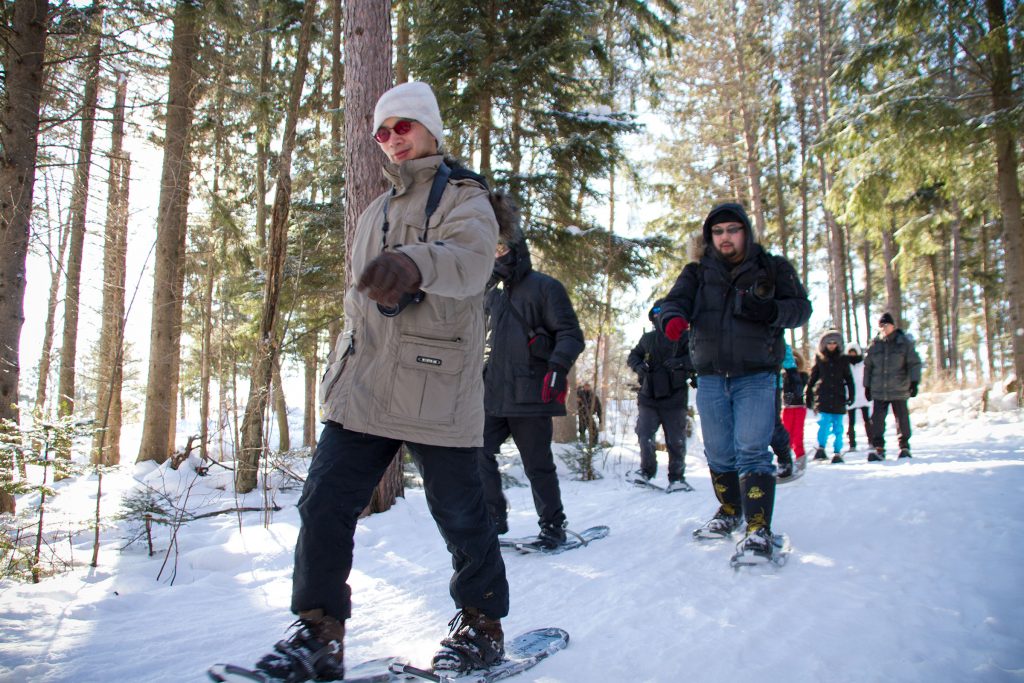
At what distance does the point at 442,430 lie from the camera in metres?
1.98

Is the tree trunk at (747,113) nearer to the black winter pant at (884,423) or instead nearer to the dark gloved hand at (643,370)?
the black winter pant at (884,423)

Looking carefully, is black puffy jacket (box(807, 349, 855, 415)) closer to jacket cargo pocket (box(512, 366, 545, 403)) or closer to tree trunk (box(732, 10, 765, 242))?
jacket cargo pocket (box(512, 366, 545, 403))

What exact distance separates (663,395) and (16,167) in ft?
22.9

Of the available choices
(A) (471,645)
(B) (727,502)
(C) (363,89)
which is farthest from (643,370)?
(A) (471,645)

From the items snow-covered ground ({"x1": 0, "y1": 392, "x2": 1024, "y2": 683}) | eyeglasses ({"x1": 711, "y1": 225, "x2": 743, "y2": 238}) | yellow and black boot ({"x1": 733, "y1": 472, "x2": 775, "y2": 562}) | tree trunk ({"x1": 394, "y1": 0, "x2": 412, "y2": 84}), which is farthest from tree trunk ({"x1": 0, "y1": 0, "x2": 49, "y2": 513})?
yellow and black boot ({"x1": 733, "y1": 472, "x2": 775, "y2": 562})

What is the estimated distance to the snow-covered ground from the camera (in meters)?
2.11

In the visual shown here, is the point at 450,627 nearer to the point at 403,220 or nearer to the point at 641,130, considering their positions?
the point at 403,220

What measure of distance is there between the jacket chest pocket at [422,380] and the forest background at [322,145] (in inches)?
97.2

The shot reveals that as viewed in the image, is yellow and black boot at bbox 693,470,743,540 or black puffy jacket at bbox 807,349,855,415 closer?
yellow and black boot at bbox 693,470,743,540

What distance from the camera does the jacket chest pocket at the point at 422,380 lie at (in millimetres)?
1942

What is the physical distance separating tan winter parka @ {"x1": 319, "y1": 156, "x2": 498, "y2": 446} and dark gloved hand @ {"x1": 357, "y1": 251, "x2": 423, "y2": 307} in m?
0.22

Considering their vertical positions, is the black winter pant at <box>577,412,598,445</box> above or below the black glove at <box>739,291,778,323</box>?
below

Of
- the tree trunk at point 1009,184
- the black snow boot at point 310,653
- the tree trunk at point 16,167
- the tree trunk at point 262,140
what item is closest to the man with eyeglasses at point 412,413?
the black snow boot at point 310,653

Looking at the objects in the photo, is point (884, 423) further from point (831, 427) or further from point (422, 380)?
point (422, 380)
